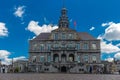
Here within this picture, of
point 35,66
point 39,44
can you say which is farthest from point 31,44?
point 35,66

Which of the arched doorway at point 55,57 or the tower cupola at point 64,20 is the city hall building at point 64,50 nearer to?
the arched doorway at point 55,57

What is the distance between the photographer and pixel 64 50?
336ft

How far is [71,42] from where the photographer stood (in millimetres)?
105875

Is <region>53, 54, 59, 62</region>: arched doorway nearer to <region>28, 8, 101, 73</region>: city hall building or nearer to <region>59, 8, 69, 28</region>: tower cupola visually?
<region>28, 8, 101, 73</region>: city hall building

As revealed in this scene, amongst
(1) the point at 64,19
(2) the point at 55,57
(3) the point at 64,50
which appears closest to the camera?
(3) the point at 64,50

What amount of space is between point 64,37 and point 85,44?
797cm

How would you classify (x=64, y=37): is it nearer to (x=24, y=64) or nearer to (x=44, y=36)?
(x=44, y=36)

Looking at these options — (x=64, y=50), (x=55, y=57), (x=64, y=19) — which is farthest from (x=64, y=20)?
(x=55, y=57)

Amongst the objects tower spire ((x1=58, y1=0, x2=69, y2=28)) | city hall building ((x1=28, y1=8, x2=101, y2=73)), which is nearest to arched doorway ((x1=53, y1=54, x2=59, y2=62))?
city hall building ((x1=28, y1=8, x2=101, y2=73))

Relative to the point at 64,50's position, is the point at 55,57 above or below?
below

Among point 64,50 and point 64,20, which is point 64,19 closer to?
point 64,20

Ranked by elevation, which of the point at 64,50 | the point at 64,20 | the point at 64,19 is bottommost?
the point at 64,50

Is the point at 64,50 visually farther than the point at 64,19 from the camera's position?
No

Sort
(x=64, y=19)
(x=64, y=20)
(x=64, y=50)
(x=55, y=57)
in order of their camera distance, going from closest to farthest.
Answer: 1. (x=64, y=50)
2. (x=55, y=57)
3. (x=64, y=20)
4. (x=64, y=19)
